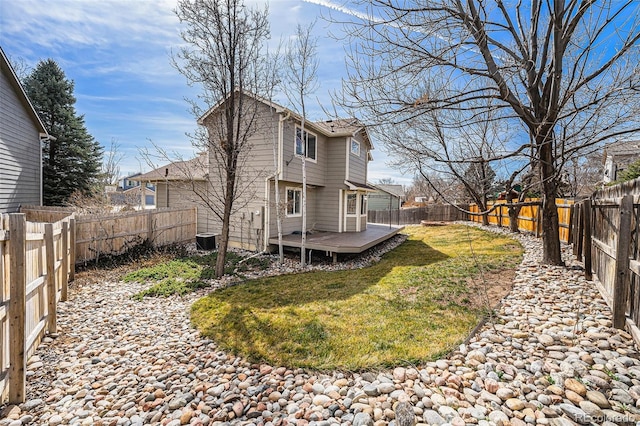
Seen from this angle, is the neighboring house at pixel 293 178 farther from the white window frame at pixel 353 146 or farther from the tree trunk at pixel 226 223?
the tree trunk at pixel 226 223

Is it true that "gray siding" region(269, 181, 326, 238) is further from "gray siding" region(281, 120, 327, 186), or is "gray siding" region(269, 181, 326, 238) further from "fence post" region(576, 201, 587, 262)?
"fence post" region(576, 201, 587, 262)

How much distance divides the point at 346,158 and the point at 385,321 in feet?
31.5

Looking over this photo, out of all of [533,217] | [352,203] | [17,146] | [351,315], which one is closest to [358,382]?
[351,315]

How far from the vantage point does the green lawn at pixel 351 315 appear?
138 inches

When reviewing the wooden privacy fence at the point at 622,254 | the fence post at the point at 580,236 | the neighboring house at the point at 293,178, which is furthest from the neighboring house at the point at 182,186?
the fence post at the point at 580,236

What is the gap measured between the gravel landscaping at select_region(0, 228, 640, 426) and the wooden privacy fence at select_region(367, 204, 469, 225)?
20215mm

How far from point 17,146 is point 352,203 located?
44.0 feet

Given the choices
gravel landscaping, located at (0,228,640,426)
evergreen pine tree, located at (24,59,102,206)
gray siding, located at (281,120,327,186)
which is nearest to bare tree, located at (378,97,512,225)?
gravel landscaping, located at (0,228,640,426)

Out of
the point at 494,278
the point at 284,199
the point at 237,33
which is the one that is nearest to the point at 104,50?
the point at 237,33

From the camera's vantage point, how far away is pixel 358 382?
9.72 feet

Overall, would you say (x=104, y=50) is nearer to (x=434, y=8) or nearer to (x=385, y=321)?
(x=434, y=8)

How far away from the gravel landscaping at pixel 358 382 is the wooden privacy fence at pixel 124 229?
14.8ft

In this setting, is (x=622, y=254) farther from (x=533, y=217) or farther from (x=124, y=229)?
(x=124, y=229)

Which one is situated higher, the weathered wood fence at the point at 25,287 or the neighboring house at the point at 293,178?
the neighboring house at the point at 293,178
